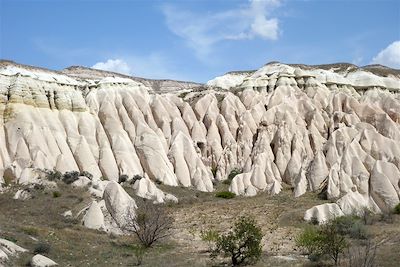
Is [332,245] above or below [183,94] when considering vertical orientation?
below

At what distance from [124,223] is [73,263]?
27.7ft

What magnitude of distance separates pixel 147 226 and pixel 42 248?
6803 millimetres

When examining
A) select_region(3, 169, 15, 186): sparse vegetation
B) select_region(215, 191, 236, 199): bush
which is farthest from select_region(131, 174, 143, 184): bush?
select_region(3, 169, 15, 186): sparse vegetation

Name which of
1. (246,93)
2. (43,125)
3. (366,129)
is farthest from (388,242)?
(246,93)

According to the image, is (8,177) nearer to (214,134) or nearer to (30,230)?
(30,230)

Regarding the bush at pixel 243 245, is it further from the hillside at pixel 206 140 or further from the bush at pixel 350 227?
the hillside at pixel 206 140

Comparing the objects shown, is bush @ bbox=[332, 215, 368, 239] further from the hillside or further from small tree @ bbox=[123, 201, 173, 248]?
small tree @ bbox=[123, 201, 173, 248]

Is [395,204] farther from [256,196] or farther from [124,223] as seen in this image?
[124,223]

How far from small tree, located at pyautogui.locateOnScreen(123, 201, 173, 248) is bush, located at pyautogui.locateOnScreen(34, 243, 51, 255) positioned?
4.99 meters

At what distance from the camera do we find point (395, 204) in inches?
1283

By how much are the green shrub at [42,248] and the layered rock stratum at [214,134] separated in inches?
596

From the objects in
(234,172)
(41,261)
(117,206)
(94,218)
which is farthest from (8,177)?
(41,261)

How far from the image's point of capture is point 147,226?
25.6 metres

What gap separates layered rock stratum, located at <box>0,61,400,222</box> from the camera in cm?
3744
